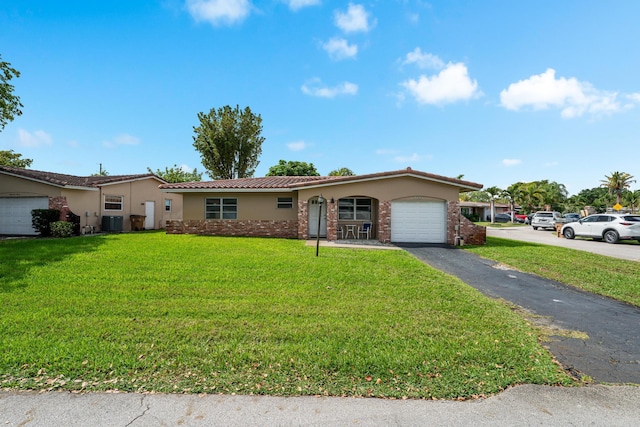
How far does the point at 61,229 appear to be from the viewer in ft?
49.3

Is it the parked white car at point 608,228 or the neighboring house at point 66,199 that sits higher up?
the neighboring house at point 66,199

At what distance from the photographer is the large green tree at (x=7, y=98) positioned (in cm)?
1542

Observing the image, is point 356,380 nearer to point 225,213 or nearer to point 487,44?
point 487,44

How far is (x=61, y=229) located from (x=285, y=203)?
11358 millimetres

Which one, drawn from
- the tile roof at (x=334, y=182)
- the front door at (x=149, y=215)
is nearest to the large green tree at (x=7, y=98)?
the front door at (x=149, y=215)

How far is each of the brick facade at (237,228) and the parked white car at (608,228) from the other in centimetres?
1765

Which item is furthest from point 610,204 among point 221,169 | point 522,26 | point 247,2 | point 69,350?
point 69,350

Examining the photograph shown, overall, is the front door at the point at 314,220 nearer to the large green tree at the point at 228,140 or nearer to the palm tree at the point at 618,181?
the large green tree at the point at 228,140

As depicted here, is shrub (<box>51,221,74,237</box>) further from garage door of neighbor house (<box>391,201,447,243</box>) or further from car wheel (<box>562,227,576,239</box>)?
car wheel (<box>562,227,576,239</box>)

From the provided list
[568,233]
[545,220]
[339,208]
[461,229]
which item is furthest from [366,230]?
[545,220]

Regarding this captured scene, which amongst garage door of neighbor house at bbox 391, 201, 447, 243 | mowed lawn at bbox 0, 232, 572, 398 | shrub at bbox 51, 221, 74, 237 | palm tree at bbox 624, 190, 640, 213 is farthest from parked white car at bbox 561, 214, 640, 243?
palm tree at bbox 624, 190, 640, 213

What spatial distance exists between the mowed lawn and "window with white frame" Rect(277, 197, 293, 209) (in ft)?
29.8

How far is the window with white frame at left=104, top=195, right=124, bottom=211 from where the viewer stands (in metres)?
18.6

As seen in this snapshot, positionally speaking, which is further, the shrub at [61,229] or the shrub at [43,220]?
the shrub at [43,220]
